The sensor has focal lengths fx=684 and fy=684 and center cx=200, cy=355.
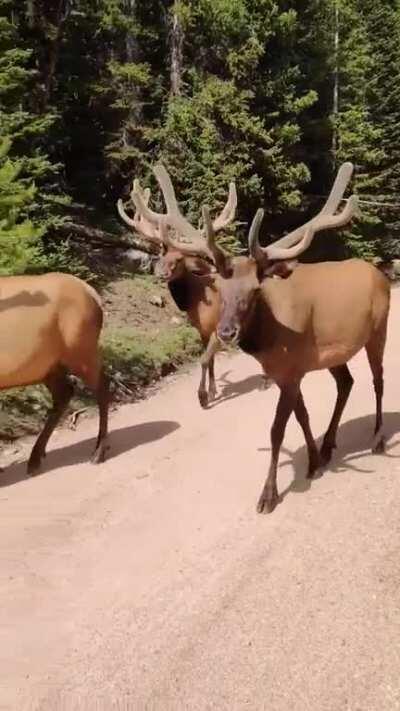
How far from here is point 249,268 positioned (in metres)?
5.84

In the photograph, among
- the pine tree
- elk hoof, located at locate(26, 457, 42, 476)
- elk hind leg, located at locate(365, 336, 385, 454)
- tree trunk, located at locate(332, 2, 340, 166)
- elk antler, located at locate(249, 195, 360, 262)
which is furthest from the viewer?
the pine tree

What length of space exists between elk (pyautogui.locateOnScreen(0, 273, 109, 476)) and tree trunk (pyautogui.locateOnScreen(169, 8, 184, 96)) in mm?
15240

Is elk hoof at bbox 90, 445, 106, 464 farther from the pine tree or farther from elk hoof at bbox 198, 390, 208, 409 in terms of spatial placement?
the pine tree

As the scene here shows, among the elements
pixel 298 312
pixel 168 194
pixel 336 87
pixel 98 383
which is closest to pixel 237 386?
pixel 98 383

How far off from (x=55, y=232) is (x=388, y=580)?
45.0 ft

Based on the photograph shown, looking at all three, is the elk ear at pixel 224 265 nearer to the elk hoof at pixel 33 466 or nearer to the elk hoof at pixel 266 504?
the elk hoof at pixel 266 504

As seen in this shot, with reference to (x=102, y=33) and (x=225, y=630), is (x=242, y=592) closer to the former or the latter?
(x=225, y=630)

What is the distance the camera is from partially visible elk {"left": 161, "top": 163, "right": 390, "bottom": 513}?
579cm

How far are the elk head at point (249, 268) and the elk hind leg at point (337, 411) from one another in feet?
5.82

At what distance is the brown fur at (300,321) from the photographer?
5.81 meters

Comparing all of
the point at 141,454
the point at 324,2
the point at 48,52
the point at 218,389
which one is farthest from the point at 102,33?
the point at 141,454

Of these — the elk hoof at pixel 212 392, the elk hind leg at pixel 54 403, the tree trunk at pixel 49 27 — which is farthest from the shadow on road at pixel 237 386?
the tree trunk at pixel 49 27

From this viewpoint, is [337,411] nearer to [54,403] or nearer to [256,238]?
[256,238]

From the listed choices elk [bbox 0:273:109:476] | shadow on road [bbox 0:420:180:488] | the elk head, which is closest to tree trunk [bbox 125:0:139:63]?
shadow on road [bbox 0:420:180:488]
